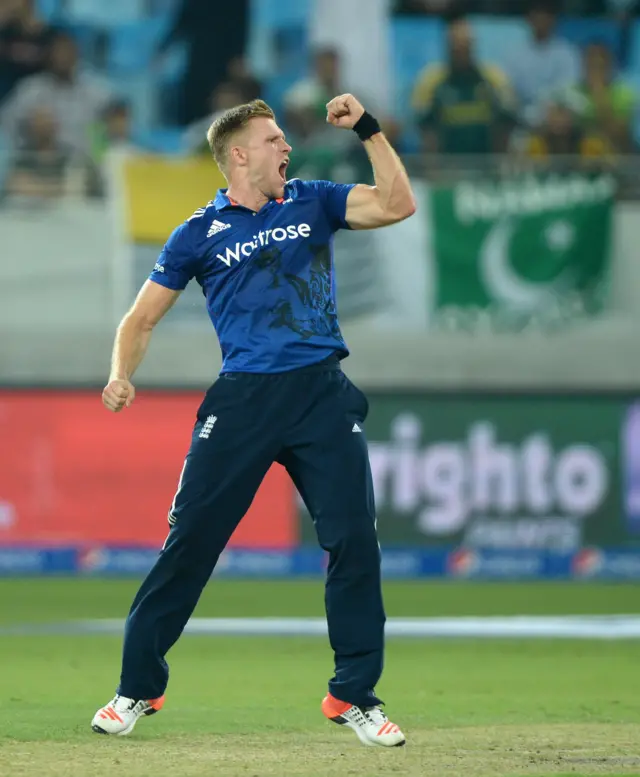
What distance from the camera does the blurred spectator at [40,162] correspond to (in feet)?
53.9

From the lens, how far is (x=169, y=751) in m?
5.43

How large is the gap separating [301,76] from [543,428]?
4.88m

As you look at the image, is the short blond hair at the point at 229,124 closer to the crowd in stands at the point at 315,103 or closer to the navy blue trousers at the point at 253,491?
the navy blue trousers at the point at 253,491

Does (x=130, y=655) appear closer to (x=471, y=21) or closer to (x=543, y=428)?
(x=543, y=428)

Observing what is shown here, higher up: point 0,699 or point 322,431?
point 322,431

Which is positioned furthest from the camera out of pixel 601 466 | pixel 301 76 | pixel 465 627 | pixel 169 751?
pixel 301 76

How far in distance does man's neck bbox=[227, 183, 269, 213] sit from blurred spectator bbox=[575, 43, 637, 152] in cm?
1180

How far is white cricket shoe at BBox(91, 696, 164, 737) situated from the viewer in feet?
18.8

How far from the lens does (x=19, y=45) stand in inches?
679

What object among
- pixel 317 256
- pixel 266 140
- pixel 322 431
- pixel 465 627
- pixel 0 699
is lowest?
pixel 465 627

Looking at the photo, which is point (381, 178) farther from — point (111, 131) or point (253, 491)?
point (111, 131)

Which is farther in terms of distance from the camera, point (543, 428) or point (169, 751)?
point (543, 428)

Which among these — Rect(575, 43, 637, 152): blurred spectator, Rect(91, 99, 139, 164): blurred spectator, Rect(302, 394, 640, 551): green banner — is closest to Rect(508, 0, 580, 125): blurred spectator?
Rect(575, 43, 637, 152): blurred spectator

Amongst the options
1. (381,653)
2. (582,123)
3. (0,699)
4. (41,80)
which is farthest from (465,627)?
(41,80)
